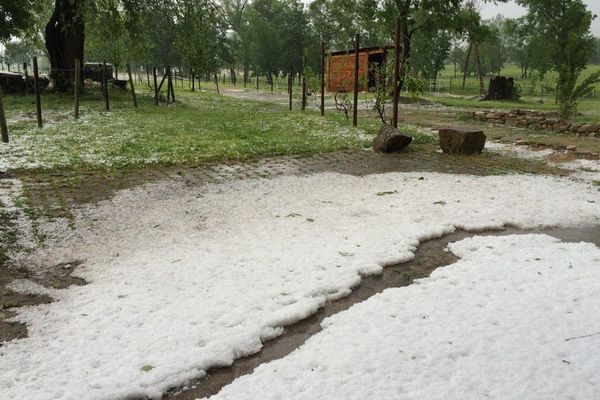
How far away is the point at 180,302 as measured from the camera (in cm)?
376

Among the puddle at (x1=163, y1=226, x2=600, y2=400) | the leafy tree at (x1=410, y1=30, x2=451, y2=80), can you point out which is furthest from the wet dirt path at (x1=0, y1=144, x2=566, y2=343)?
the leafy tree at (x1=410, y1=30, x2=451, y2=80)

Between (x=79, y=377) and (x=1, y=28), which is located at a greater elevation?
(x=1, y=28)

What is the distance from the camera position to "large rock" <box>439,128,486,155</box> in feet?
32.6

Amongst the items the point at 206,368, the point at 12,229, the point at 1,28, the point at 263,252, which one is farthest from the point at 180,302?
the point at 1,28

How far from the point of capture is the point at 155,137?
1198 cm

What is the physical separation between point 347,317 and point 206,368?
44.2 inches

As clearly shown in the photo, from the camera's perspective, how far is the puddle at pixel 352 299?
2828 millimetres

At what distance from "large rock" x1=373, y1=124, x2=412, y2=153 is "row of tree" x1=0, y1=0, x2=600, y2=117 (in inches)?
86.0

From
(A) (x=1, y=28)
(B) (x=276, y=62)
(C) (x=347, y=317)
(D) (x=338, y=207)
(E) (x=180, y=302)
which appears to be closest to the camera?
(C) (x=347, y=317)

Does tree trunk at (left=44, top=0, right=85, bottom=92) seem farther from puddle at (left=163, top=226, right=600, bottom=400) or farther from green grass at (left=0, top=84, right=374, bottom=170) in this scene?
puddle at (left=163, top=226, right=600, bottom=400)

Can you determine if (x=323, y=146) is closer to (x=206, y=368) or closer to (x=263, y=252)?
(x=263, y=252)

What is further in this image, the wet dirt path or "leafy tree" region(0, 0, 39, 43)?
"leafy tree" region(0, 0, 39, 43)

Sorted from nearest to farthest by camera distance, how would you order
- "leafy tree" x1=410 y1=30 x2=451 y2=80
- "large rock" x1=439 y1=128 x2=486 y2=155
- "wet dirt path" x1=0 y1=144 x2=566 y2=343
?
"wet dirt path" x1=0 y1=144 x2=566 y2=343 < "large rock" x1=439 y1=128 x2=486 y2=155 < "leafy tree" x1=410 y1=30 x2=451 y2=80

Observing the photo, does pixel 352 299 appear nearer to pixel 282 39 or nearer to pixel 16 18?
pixel 16 18
